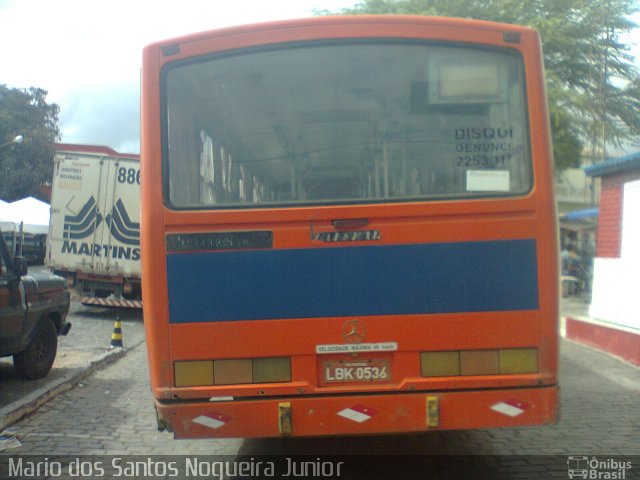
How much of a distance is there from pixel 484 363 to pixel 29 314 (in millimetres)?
6190

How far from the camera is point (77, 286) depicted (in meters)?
17.4

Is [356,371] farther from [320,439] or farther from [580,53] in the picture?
[580,53]

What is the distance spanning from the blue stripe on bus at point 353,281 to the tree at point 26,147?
1204 inches

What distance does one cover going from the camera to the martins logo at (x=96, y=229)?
55.6ft

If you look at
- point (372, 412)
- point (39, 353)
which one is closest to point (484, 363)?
point (372, 412)

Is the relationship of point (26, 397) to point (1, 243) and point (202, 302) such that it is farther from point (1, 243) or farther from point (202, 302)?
point (202, 302)

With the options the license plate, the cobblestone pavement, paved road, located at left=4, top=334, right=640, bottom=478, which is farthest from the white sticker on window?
the cobblestone pavement

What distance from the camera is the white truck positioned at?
16938mm

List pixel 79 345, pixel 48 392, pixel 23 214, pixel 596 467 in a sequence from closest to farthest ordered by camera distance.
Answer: pixel 596 467
pixel 48 392
pixel 79 345
pixel 23 214

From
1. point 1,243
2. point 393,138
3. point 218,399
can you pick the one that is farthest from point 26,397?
point 393,138

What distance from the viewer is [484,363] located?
4.73 m

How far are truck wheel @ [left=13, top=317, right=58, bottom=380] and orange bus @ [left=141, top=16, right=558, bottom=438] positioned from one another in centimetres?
491

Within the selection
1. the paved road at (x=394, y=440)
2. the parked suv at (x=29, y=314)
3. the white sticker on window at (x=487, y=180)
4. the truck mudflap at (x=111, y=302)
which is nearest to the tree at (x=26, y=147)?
the truck mudflap at (x=111, y=302)

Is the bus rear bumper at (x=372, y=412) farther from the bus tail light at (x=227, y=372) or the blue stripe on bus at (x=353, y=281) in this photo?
the blue stripe on bus at (x=353, y=281)
